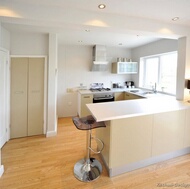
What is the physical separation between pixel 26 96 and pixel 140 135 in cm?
256

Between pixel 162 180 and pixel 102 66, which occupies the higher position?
pixel 102 66

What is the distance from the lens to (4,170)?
2.08 m

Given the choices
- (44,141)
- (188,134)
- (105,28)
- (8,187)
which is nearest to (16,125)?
(44,141)

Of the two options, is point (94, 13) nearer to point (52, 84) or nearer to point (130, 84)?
point (52, 84)

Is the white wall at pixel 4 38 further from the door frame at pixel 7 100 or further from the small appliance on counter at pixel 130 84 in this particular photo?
the small appliance on counter at pixel 130 84

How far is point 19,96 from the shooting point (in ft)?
10.2

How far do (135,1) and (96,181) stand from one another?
2.52 m

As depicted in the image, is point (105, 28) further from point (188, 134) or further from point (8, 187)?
point (8, 187)

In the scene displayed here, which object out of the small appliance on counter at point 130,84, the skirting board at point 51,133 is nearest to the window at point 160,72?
the small appliance on counter at point 130,84

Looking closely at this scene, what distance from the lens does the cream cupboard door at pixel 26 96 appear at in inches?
120

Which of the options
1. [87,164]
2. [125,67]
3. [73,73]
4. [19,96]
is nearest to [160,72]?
[125,67]

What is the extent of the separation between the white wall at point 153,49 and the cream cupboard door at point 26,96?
10.2ft

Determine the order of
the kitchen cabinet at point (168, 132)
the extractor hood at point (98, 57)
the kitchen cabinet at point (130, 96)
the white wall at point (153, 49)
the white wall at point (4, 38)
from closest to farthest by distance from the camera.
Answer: the kitchen cabinet at point (168, 132), the white wall at point (4, 38), the white wall at point (153, 49), the kitchen cabinet at point (130, 96), the extractor hood at point (98, 57)

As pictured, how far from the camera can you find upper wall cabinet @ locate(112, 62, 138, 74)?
4.64 meters
